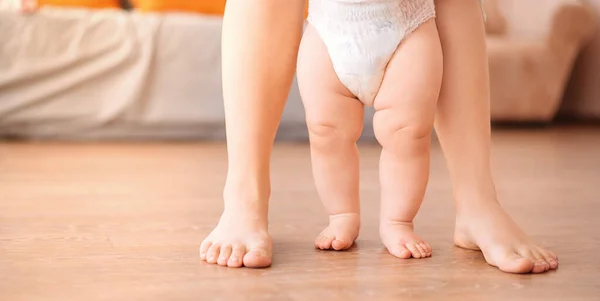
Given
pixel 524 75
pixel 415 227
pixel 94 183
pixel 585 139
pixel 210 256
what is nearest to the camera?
pixel 210 256

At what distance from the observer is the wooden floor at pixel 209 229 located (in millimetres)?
876

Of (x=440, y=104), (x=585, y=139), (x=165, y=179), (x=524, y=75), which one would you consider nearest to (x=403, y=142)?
(x=440, y=104)

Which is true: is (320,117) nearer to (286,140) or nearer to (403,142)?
(403,142)

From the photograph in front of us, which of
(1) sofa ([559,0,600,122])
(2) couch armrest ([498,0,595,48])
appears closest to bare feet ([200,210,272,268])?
(2) couch armrest ([498,0,595,48])

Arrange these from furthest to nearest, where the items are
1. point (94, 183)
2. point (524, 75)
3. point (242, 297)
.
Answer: point (524, 75) → point (94, 183) → point (242, 297)

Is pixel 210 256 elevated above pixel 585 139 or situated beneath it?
elevated above

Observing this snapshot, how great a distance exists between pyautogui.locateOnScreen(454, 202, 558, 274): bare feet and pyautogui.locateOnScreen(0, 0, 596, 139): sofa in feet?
5.41

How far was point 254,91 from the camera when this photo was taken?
1.07 meters

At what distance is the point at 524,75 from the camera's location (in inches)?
137

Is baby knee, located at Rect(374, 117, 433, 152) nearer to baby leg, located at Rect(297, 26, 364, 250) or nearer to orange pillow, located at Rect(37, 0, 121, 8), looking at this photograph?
baby leg, located at Rect(297, 26, 364, 250)

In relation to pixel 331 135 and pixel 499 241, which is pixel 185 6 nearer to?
pixel 331 135

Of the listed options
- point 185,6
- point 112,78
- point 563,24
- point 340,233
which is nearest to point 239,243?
point 340,233

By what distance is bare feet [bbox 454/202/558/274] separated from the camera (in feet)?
3.20

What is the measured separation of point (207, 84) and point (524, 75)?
153 cm
